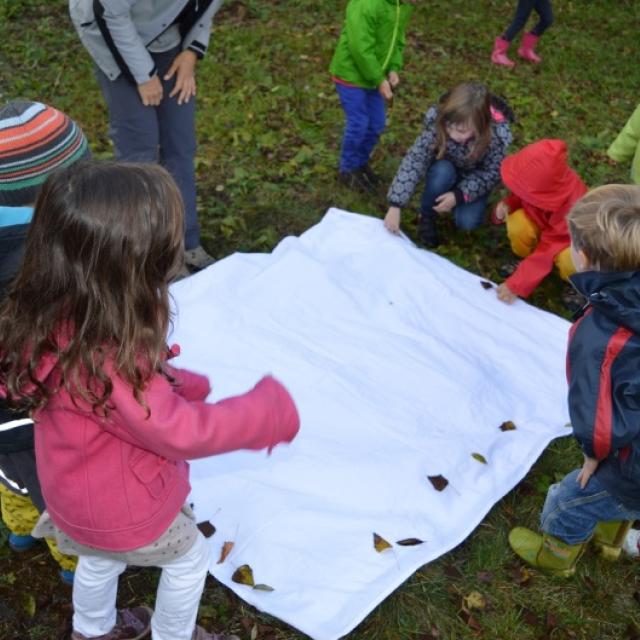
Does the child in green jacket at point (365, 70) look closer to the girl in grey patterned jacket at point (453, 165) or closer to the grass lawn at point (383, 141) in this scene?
the grass lawn at point (383, 141)

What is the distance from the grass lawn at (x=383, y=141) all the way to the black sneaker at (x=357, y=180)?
7 cm

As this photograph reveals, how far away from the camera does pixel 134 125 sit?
3.44 m

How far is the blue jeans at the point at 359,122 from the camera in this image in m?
4.48

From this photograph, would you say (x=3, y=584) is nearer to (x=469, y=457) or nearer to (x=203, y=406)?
(x=203, y=406)

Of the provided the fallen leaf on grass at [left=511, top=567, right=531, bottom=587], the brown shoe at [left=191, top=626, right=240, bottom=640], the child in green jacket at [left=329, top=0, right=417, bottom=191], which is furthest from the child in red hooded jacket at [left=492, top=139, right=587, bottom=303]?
the brown shoe at [left=191, top=626, right=240, bottom=640]

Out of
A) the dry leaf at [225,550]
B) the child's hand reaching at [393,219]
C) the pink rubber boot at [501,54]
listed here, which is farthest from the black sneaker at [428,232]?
the pink rubber boot at [501,54]

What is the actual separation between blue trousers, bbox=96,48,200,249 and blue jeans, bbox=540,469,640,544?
2.33 meters

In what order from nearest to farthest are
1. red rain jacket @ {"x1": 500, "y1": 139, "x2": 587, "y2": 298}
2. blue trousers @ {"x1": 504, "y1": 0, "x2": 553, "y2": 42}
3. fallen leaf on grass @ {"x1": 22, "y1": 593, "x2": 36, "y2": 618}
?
fallen leaf on grass @ {"x1": 22, "y1": 593, "x2": 36, "y2": 618} → red rain jacket @ {"x1": 500, "y1": 139, "x2": 587, "y2": 298} → blue trousers @ {"x1": 504, "y1": 0, "x2": 553, "y2": 42}

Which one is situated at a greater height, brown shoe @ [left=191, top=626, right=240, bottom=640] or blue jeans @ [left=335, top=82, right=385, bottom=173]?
blue jeans @ [left=335, top=82, right=385, bottom=173]

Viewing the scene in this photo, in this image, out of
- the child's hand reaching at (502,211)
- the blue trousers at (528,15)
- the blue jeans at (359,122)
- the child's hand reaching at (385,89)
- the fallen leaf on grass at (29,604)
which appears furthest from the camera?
the blue trousers at (528,15)

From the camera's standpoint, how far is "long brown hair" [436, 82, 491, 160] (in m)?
3.86

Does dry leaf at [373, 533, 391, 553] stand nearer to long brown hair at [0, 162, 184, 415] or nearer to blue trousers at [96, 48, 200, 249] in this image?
long brown hair at [0, 162, 184, 415]

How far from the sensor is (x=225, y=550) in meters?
2.62

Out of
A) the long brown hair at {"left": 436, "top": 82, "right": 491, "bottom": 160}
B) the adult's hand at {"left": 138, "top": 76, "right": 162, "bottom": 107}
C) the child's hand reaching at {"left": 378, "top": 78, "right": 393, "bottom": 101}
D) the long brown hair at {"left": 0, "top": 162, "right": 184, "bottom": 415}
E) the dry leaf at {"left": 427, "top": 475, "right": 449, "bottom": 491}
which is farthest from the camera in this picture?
the child's hand reaching at {"left": 378, "top": 78, "right": 393, "bottom": 101}
